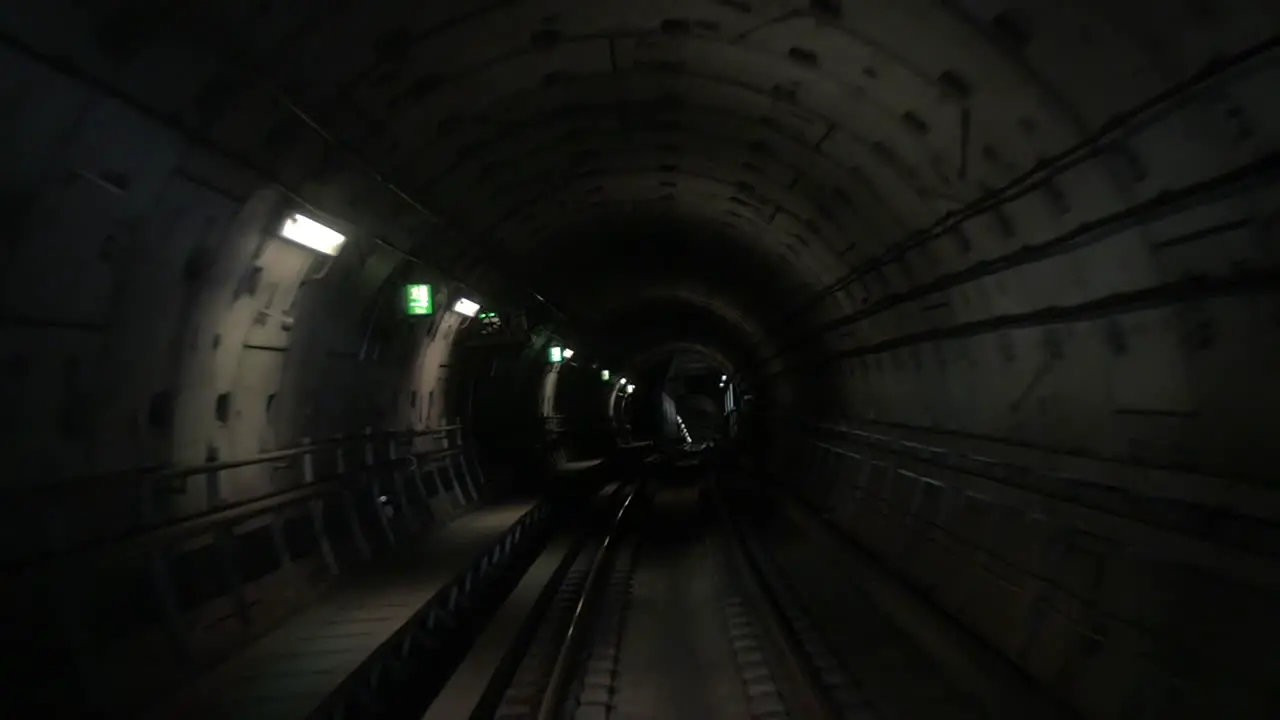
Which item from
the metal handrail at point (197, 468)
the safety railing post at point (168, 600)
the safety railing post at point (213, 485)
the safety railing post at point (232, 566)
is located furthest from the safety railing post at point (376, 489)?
the safety railing post at point (168, 600)

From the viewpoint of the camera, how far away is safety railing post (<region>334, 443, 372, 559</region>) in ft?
36.8

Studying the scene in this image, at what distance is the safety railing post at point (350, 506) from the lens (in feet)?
36.8

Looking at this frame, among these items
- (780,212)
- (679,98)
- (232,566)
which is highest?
(679,98)

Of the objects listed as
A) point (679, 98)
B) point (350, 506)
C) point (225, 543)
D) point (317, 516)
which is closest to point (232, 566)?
point (225, 543)

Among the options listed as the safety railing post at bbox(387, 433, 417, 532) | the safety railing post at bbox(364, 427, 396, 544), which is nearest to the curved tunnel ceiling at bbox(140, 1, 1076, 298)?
the safety railing post at bbox(364, 427, 396, 544)

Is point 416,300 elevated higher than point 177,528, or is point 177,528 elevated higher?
point 416,300

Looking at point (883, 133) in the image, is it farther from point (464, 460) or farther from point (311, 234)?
point (464, 460)

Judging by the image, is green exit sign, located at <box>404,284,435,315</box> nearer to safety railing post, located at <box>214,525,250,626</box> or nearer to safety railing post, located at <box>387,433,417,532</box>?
safety railing post, located at <box>387,433,417,532</box>

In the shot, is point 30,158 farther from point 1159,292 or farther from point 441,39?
point 1159,292

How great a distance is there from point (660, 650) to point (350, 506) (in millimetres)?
3763

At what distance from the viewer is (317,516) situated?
34.6 feet

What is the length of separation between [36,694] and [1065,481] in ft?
20.2

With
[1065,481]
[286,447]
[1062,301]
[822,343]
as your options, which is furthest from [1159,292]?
[822,343]

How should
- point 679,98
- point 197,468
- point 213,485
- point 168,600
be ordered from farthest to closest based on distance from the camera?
point 679,98, point 213,485, point 197,468, point 168,600
